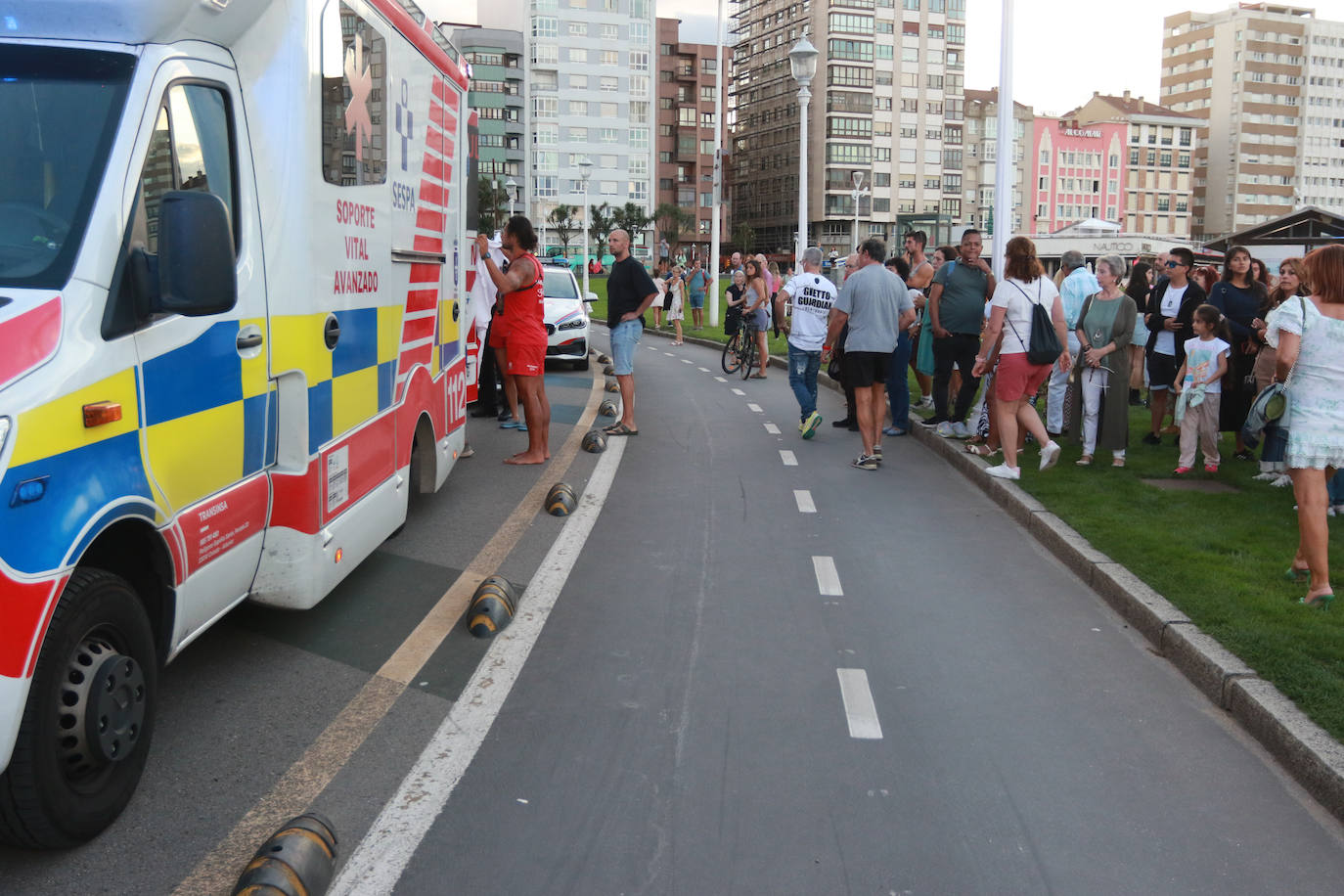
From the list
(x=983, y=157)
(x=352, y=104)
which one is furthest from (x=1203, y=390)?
(x=983, y=157)

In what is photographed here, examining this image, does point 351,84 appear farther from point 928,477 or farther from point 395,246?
point 928,477

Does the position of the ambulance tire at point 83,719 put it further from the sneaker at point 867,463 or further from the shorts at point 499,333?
the sneaker at point 867,463

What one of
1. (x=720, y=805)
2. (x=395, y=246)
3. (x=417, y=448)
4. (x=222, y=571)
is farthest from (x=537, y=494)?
(x=720, y=805)

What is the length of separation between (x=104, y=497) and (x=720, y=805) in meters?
2.14

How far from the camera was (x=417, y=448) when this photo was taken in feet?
26.2

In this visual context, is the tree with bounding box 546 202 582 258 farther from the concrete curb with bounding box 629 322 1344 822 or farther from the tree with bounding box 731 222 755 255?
the concrete curb with bounding box 629 322 1344 822

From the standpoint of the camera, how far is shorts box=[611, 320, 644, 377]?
1225cm

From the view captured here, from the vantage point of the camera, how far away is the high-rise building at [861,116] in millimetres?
123688

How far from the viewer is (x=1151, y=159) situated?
5733 inches

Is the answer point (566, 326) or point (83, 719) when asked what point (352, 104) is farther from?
point (566, 326)

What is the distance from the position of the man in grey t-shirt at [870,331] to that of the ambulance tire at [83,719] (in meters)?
8.39

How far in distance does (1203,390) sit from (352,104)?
7.90m

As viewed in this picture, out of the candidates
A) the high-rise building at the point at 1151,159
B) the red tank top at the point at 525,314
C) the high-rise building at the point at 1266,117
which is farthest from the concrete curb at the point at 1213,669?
the high-rise building at the point at 1266,117

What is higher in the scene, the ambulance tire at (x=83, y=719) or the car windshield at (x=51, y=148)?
the car windshield at (x=51, y=148)
